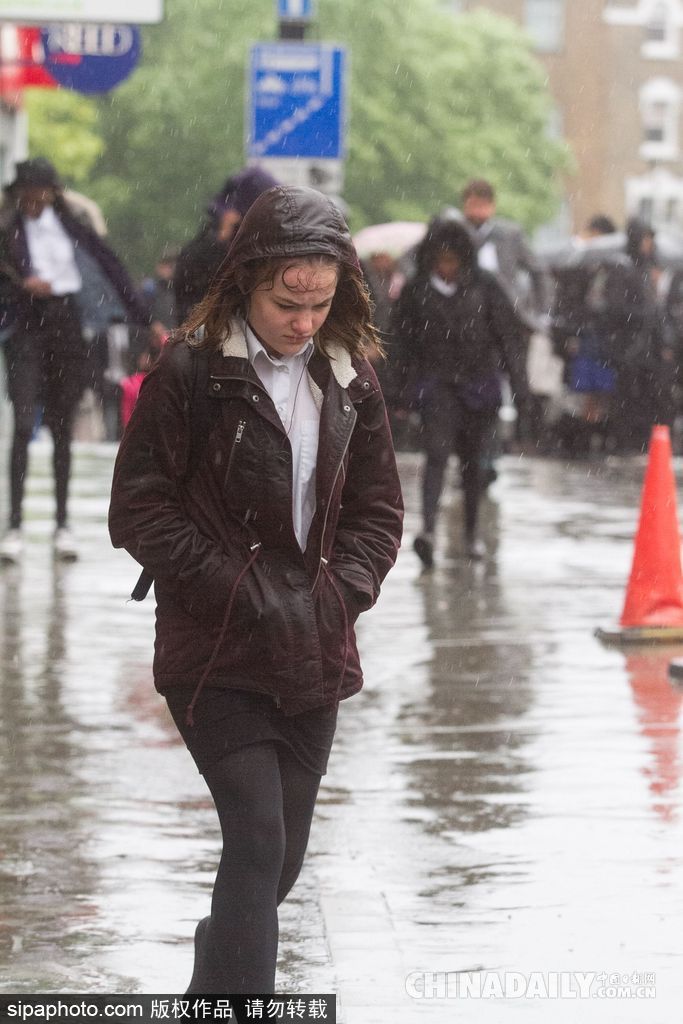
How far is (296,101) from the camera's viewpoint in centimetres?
1770

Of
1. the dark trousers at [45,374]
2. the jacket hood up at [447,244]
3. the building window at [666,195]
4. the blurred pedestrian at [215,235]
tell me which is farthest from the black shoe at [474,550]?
the building window at [666,195]

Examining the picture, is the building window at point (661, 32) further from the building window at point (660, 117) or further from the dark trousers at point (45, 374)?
the dark trousers at point (45, 374)

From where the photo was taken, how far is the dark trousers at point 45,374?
40.2 ft

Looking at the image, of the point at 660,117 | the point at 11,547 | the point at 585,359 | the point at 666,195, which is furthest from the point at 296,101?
the point at 660,117

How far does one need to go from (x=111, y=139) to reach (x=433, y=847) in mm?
52386

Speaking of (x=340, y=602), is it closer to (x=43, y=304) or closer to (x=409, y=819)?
(x=409, y=819)

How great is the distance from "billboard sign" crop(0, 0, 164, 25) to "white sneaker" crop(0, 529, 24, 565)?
2750mm

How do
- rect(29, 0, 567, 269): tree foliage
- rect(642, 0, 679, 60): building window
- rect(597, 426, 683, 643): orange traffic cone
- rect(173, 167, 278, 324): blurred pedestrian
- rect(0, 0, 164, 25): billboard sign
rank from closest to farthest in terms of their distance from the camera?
1. rect(597, 426, 683, 643): orange traffic cone
2. rect(173, 167, 278, 324): blurred pedestrian
3. rect(0, 0, 164, 25): billboard sign
4. rect(29, 0, 567, 269): tree foliage
5. rect(642, 0, 679, 60): building window

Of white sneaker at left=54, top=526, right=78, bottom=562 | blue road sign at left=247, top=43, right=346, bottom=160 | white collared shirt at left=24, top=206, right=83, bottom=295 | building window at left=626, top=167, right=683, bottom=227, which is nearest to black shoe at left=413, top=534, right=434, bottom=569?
white sneaker at left=54, top=526, right=78, bottom=562

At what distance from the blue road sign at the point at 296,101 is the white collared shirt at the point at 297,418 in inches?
523

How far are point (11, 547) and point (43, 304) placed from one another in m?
1.27

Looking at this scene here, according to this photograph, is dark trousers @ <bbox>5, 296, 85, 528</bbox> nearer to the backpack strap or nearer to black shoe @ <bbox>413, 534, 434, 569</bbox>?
black shoe @ <bbox>413, 534, 434, 569</bbox>

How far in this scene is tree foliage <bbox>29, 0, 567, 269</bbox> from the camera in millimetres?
55969

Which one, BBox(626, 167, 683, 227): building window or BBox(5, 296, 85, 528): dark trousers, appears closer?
BBox(5, 296, 85, 528): dark trousers
